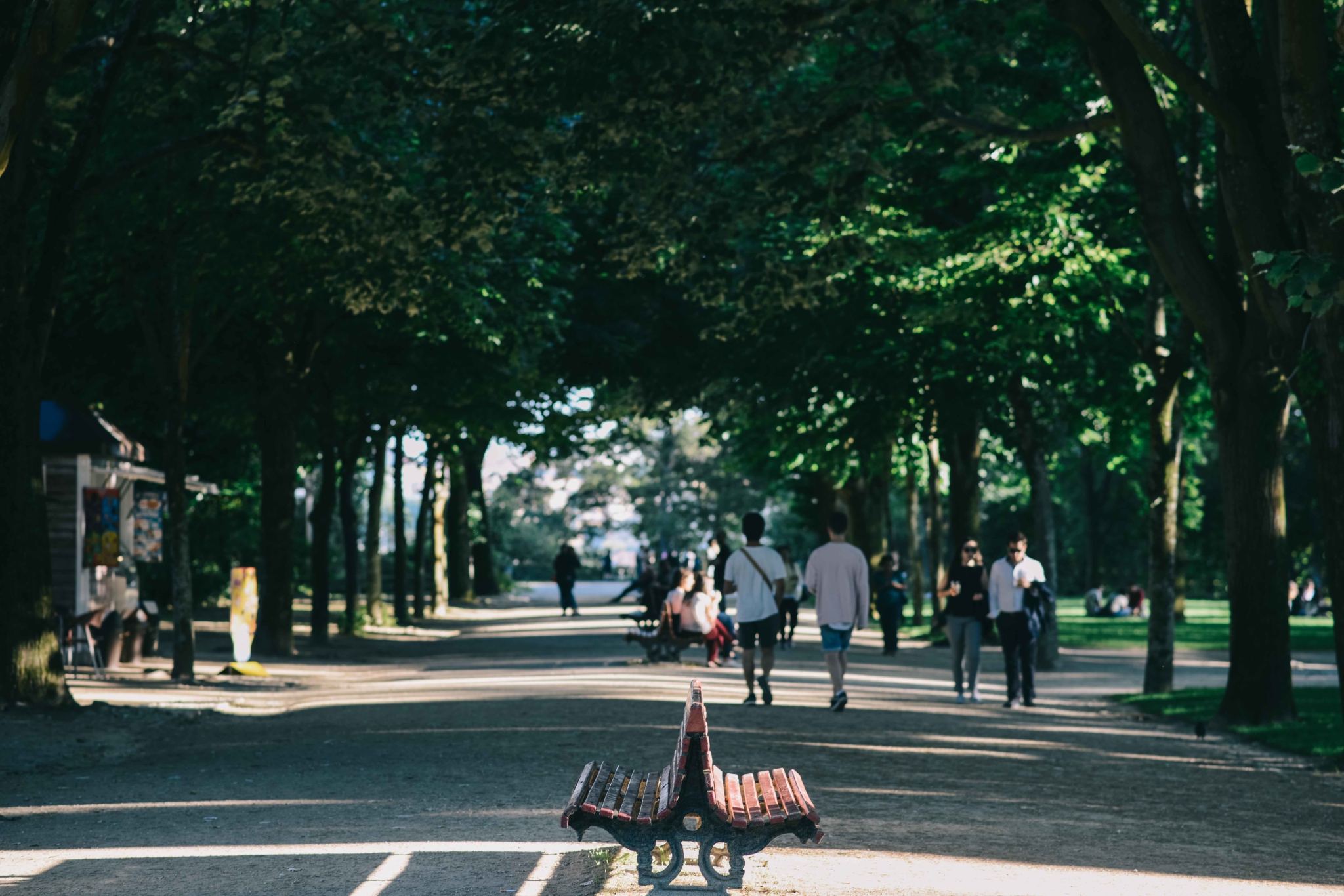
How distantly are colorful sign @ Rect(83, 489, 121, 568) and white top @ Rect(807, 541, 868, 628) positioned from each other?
11.8 metres

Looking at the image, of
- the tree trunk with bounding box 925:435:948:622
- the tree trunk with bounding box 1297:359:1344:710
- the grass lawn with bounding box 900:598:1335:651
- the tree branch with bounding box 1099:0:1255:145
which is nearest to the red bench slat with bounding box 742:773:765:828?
the tree trunk with bounding box 1297:359:1344:710

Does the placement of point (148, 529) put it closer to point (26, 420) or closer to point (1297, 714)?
point (26, 420)

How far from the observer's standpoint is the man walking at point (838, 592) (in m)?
15.6

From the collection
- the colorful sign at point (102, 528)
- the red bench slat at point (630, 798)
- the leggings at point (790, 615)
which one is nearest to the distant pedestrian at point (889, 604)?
the leggings at point (790, 615)

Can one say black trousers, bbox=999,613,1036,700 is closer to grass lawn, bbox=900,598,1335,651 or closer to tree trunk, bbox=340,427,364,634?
grass lawn, bbox=900,598,1335,651

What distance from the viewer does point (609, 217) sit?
3294 cm

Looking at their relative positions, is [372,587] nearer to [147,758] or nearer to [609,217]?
[609,217]

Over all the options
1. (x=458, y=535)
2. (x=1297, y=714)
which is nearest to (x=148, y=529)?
(x=1297, y=714)

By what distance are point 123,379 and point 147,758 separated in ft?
54.0

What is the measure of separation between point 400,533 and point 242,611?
18045 mm

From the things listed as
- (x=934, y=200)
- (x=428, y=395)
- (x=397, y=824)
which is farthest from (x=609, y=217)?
(x=397, y=824)

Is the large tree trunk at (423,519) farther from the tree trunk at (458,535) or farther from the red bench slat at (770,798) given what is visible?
the red bench slat at (770,798)

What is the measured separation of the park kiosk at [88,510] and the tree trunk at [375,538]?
9.21 meters

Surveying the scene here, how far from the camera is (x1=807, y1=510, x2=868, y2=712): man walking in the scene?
15633mm
